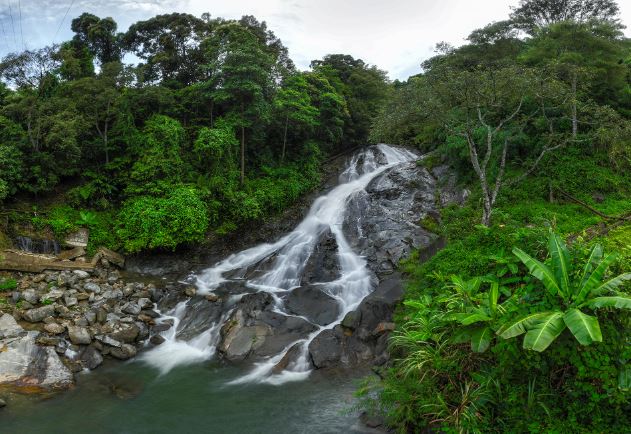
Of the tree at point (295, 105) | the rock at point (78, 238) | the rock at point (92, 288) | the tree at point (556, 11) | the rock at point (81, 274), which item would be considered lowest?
the rock at point (92, 288)

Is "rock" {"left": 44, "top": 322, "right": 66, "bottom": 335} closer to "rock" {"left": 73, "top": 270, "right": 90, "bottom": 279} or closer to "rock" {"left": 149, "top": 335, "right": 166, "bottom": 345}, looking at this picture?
"rock" {"left": 149, "top": 335, "right": 166, "bottom": 345}

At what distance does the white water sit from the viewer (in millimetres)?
10328

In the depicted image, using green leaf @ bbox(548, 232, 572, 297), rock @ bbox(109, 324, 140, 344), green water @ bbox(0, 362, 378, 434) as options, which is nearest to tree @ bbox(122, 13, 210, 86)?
rock @ bbox(109, 324, 140, 344)

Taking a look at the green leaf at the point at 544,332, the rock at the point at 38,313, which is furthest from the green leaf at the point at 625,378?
the rock at the point at 38,313

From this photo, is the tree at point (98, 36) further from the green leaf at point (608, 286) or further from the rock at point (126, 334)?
the green leaf at point (608, 286)

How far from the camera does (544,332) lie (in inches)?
176

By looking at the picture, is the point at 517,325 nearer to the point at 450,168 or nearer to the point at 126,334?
the point at 126,334

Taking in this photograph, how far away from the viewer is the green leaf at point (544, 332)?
14.3ft

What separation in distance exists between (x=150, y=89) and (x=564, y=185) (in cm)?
1963

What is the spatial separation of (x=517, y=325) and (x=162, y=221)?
46.9 ft

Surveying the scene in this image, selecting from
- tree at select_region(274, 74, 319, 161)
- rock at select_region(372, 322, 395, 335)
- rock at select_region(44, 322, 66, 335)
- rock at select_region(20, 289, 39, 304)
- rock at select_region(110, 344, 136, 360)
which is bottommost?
rock at select_region(372, 322, 395, 335)

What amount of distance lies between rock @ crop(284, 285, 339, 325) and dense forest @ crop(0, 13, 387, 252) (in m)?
5.85

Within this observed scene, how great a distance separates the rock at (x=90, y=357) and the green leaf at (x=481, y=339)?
387 inches

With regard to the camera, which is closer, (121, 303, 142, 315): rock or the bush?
(121, 303, 142, 315): rock
